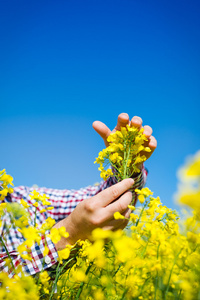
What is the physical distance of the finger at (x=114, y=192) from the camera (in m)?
0.92

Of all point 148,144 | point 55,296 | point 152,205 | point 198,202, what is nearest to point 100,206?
point 152,205

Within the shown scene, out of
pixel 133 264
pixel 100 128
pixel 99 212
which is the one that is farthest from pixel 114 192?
pixel 100 128

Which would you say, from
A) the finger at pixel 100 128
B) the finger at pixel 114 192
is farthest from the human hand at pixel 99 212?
the finger at pixel 100 128

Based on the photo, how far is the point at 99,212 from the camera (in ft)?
2.93

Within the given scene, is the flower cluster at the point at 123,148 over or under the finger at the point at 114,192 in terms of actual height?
over

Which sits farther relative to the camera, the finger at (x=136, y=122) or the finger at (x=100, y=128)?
the finger at (x=100, y=128)

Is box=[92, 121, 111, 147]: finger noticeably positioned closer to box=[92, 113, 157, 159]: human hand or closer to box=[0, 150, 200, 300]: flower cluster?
box=[92, 113, 157, 159]: human hand

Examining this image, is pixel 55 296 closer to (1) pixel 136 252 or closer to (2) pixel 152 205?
(1) pixel 136 252

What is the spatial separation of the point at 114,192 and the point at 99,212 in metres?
0.09

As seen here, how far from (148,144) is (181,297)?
73 cm

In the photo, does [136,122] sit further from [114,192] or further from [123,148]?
[114,192]

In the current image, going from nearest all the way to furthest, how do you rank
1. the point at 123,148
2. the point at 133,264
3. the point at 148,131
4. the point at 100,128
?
1. the point at 133,264
2. the point at 123,148
3. the point at 148,131
4. the point at 100,128

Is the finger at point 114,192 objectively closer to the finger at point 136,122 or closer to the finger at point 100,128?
the finger at point 136,122

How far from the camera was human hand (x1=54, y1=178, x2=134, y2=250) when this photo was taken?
895mm
